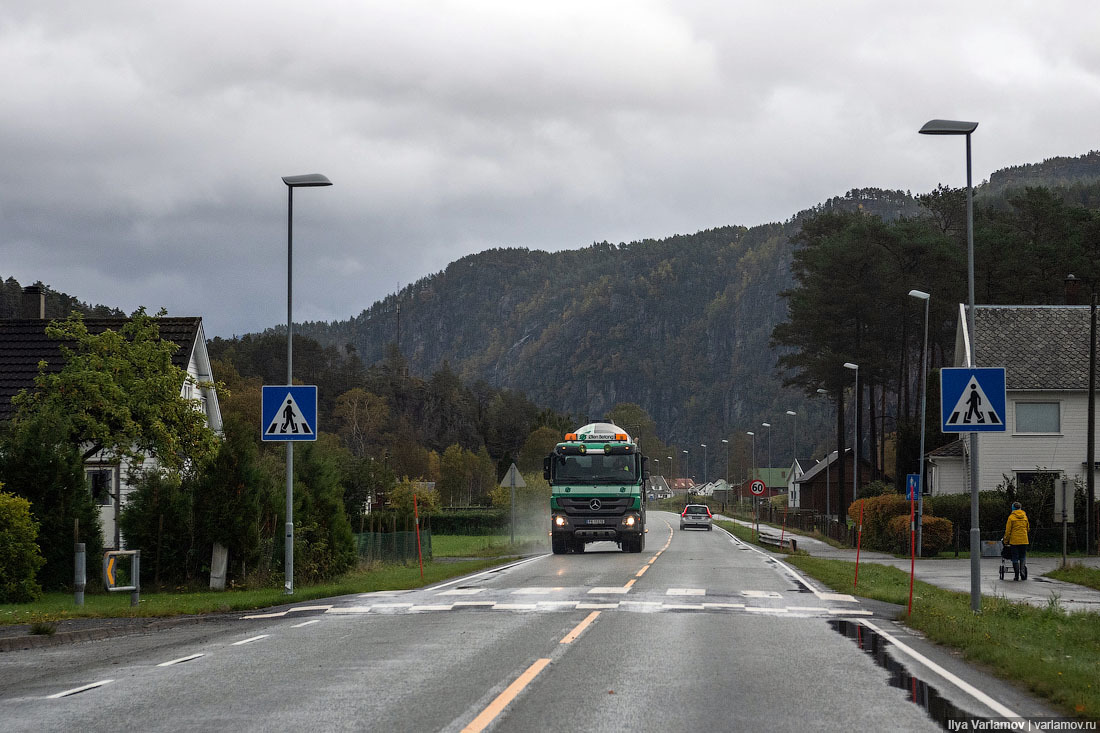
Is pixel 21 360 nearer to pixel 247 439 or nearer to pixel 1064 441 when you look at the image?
pixel 247 439

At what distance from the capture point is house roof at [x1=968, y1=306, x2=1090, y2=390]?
159ft

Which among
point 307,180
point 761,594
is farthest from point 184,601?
point 761,594

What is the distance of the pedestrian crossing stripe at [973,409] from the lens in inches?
670

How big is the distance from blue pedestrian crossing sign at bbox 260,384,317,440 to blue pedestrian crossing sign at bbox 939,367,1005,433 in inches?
443

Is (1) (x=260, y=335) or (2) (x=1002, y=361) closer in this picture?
(2) (x=1002, y=361)

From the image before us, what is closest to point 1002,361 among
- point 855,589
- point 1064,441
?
point 1064,441

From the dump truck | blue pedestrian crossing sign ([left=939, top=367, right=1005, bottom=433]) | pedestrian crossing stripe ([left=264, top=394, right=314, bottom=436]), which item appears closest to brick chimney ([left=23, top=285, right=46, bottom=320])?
the dump truck

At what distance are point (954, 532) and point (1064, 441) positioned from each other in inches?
327

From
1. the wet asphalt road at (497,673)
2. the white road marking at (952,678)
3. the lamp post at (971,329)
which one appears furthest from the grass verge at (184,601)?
the lamp post at (971,329)

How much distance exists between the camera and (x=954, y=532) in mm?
43406

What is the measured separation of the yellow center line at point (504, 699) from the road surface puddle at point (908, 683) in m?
Answer: 3.28

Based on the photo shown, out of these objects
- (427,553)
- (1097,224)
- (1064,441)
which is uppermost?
(1097,224)

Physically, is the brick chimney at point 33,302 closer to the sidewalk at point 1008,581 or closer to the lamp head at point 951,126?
the sidewalk at point 1008,581

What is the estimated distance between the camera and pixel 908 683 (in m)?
10.7
